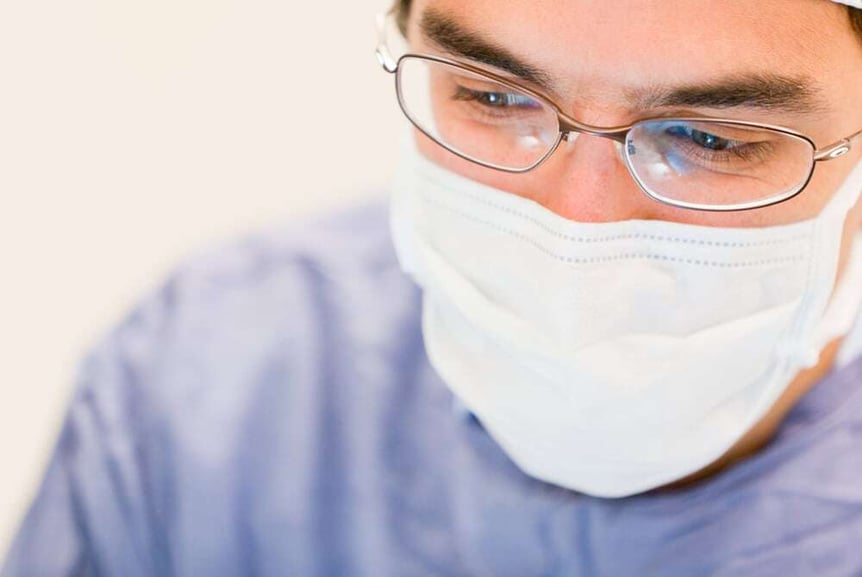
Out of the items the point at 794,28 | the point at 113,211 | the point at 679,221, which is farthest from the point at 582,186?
the point at 113,211

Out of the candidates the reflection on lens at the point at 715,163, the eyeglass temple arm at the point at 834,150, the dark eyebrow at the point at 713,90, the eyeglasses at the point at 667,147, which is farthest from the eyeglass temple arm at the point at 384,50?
the eyeglass temple arm at the point at 834,150

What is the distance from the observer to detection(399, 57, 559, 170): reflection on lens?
1045mm

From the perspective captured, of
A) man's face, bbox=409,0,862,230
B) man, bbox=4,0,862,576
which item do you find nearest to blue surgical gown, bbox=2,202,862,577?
man, bbox=4,0,862,576

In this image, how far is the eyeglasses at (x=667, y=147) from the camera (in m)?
0.97

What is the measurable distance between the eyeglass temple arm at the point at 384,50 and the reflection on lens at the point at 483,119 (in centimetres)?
1

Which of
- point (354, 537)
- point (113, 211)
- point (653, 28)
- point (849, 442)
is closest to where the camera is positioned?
point (653, 28)

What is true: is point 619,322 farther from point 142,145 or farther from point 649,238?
point 142,145

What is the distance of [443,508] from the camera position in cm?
124

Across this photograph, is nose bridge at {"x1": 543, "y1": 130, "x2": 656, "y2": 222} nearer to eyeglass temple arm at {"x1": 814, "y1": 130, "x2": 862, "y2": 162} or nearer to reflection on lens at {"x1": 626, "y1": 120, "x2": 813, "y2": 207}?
reflection on lens at {"x1": 626, "y1": 120, "x2": 813, "y2": 207}

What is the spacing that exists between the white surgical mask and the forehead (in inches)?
5.1

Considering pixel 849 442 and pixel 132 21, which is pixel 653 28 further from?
pixel 132 21

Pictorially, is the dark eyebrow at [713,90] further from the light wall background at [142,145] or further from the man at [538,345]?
the light wall background at [142,145]

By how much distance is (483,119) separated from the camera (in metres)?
1.09

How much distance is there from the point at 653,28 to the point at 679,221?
186mm
